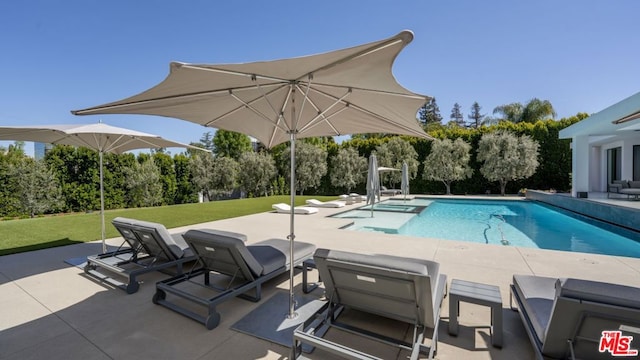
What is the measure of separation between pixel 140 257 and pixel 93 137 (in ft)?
8.43

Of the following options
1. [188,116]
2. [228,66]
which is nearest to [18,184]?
[188,116]

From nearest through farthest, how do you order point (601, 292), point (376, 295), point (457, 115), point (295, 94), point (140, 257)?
point (601, 292), point (376, 295), point (295, 94), point (140, 257), point (457, 115)

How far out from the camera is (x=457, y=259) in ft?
17.9

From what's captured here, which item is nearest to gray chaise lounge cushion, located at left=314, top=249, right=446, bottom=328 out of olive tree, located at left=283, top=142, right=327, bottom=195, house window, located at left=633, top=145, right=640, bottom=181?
olive tree, located at left=283, top=142, right=327, bottom=195

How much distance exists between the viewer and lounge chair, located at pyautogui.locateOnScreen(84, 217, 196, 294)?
417 cm

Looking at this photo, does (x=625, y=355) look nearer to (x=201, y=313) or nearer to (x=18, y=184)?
(x=201, y=313)

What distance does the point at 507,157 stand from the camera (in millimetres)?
20438

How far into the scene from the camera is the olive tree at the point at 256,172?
23.9 meters

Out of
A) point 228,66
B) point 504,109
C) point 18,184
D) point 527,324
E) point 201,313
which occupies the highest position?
point 504,109

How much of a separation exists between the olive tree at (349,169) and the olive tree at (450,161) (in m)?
5.76

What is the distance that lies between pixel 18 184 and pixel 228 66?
1709 cm

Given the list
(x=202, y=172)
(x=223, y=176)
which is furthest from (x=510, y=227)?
(x=202, y=172)

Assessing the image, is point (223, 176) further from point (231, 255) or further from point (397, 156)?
point (231, 255)
